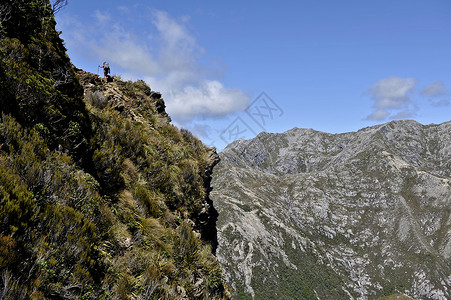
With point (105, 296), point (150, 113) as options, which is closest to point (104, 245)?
point (105, 296)

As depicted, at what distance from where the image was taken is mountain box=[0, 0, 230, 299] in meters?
4.73

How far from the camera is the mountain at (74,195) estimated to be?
15.5 ft

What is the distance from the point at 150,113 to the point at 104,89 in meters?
3.68

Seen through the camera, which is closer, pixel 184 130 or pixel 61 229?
pixel 61 229

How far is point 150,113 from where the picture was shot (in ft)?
59.1

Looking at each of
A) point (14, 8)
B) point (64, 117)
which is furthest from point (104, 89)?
point (64, 117)

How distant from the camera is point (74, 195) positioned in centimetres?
639

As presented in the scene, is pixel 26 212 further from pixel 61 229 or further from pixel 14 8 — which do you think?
pixel 14 8

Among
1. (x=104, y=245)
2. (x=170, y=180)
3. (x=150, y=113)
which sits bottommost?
(x=104, y=245)

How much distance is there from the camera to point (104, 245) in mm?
6500

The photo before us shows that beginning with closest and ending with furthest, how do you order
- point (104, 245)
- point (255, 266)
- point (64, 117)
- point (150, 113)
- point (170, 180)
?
1. point (104, 245)
2. point (64, 117)
3. point (170, 180)
4. point (150, 113)
5. point (255, 266)

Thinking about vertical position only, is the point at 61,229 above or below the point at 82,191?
below

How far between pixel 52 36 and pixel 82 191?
6.83 metres

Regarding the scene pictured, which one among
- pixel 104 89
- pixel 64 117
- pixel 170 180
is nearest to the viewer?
pixel 64 117
